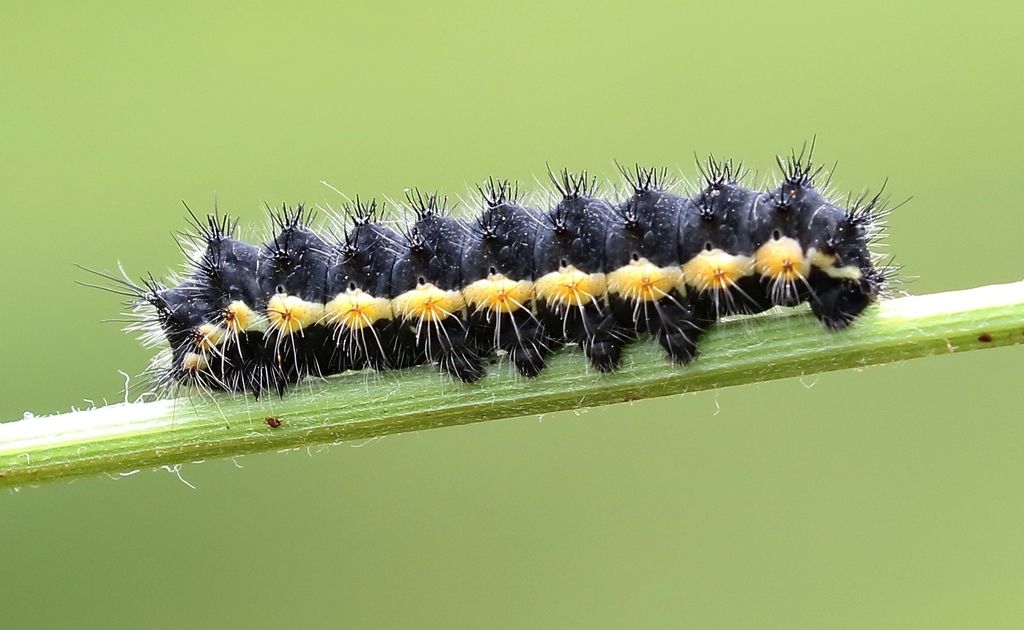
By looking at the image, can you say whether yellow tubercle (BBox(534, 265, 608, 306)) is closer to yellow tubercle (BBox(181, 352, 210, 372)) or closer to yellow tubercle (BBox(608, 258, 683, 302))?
yellow tubercle (BBox(608, 258, 683, 302))

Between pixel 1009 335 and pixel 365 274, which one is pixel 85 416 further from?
pixel 1009 335

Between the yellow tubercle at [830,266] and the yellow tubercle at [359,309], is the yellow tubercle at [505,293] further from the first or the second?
the yellow tubercle at [830,266]

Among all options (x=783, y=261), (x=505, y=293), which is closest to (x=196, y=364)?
(x=505, y=293)

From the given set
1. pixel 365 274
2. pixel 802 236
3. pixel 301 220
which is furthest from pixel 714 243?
pixel 301 220

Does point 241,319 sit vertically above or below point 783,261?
above

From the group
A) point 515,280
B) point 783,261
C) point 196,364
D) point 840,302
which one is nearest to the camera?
point 840,302

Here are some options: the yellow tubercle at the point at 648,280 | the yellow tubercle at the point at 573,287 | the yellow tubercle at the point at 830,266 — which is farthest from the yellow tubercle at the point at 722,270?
the yellow tubercle at the point at 573,287

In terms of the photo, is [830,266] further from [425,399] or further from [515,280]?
[425,399]
